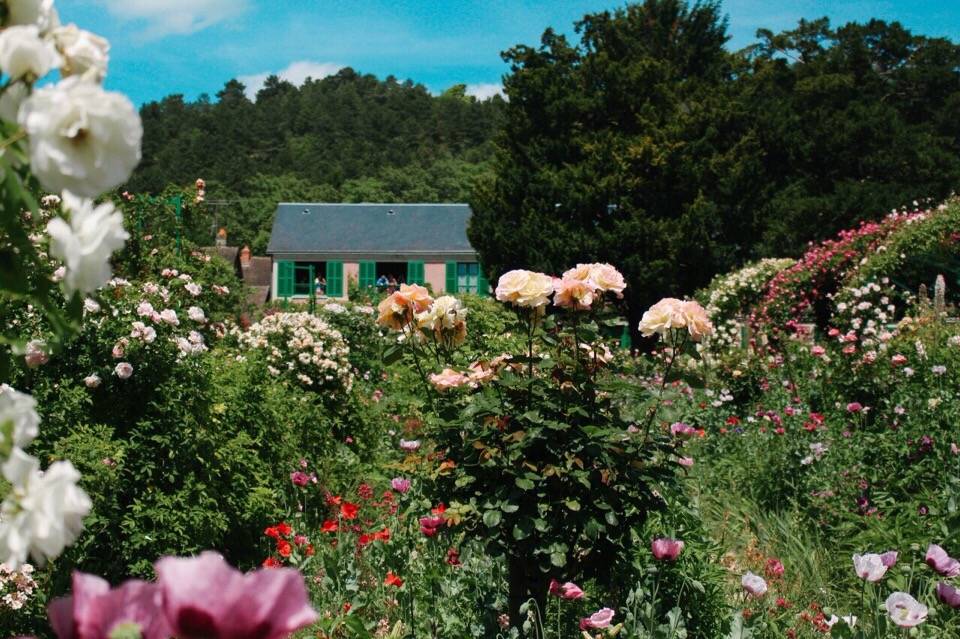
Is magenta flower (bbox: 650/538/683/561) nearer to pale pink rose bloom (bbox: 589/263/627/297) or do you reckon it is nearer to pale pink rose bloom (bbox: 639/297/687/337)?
pale pink rose bloom (bbox: 639/297/687/337)

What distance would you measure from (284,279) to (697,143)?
58.1ft

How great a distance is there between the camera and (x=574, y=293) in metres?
2.91

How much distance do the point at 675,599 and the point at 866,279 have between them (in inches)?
365

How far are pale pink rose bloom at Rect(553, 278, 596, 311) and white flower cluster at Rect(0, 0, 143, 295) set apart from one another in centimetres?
198

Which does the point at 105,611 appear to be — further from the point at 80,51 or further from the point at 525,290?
the point at 525,290

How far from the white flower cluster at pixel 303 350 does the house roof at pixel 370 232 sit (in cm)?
2518

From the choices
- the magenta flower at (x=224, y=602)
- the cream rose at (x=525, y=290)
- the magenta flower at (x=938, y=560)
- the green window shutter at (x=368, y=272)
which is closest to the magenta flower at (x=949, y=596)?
the magenta flower at (x=938, y=560)

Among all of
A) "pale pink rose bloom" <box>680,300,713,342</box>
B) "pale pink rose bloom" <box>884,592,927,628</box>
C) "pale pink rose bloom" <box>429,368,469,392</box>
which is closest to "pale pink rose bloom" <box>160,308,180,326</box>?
"pale pink rose bloom" <box>429,368,469,392</box>

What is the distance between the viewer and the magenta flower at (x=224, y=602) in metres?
0.72

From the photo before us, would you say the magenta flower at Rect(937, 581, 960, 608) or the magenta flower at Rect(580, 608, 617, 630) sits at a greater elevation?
the magenta flower at Rect(937, 581, 960, 608)

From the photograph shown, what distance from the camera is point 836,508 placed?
4.70 m

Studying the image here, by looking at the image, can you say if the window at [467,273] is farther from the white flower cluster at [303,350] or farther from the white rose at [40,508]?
the white rose at [40,508]

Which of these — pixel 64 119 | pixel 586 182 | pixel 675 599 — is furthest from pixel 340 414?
pixel 586 182

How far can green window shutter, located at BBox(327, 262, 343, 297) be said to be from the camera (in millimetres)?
33375
